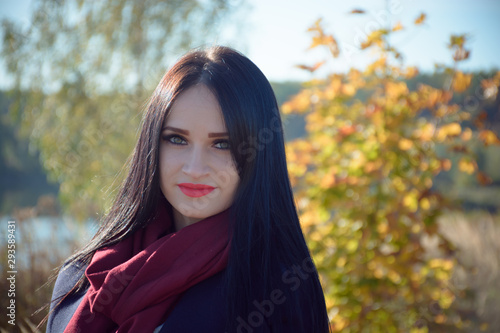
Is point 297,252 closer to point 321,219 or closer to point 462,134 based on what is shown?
point 321,219

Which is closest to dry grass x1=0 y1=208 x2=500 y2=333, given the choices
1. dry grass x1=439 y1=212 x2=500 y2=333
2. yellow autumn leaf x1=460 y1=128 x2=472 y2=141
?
dry grass x1=439 y1=212 x2=500 y2=333

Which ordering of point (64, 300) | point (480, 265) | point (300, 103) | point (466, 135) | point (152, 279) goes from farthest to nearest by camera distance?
point (480, 265), point (300, 103), point (466, 135), point (64, 300), point (152, 279)

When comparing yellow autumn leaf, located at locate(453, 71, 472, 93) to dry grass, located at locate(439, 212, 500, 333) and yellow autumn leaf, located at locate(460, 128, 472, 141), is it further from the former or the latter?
dry grass, located at locate(439, 212, 500, 333)

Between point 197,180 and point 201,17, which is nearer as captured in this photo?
point 197,180

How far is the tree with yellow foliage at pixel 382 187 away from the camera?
2.49 m

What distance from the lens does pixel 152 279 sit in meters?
1.33

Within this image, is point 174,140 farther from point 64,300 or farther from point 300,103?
point 300,103

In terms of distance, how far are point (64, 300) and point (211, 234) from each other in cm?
66

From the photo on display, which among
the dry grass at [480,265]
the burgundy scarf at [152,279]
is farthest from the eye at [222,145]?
the dry grass at [480,265]

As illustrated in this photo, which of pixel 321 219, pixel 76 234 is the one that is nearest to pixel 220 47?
pixel 321 219

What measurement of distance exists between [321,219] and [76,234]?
2953 millimetres

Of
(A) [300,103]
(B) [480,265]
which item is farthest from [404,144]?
(B) [480,265]

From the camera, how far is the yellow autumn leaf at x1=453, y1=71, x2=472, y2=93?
2.50 metres

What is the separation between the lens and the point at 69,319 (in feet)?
4.82
